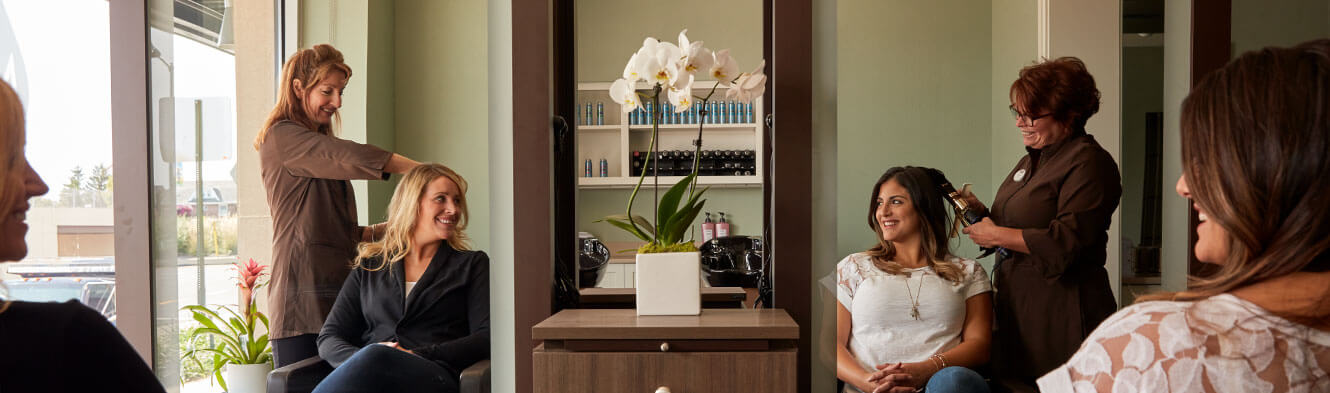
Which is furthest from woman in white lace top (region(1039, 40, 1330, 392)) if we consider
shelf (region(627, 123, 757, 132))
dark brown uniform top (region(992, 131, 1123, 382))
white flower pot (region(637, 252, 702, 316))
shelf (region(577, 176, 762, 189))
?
shelf (region(627, 123, 757, 132))

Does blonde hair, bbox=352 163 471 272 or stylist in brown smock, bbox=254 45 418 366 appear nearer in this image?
blonde hair, bbox=352 163 471 272

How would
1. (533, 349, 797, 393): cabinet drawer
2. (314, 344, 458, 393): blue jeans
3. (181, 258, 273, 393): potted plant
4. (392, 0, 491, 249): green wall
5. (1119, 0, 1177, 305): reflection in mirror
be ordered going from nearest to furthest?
(533, 349, 797, 393): cabinet drawer, (314, 344, 458, 393): blue jeans, (392, 0, 491, 249): green wall, (181, 258, 273, 393): potted plant, (1119, 0, 1177, 305): reflection in mirror

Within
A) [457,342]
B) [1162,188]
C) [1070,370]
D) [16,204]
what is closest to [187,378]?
[457,342]

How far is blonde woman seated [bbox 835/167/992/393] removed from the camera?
1.95 meters

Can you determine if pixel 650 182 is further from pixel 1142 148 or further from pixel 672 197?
pixel 1142 148

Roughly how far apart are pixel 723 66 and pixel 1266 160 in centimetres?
105

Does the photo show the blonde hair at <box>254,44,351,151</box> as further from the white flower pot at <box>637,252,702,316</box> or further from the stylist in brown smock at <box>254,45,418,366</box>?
the white flower pot at <box>637,252,702,316</box>

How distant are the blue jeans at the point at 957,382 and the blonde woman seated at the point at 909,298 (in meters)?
0.04

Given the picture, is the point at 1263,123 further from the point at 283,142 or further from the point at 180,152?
the point at 180,152

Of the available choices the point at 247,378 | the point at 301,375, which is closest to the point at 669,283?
the point at 301,375

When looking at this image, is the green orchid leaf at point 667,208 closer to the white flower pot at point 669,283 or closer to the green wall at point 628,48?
the white flower pot at point 669,283

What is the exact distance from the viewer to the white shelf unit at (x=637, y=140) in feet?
7.13

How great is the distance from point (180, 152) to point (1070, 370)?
2679 millimetres

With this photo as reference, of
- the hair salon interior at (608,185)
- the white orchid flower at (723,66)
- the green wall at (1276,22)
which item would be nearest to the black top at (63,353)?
the hair salon interior at (608,185)
